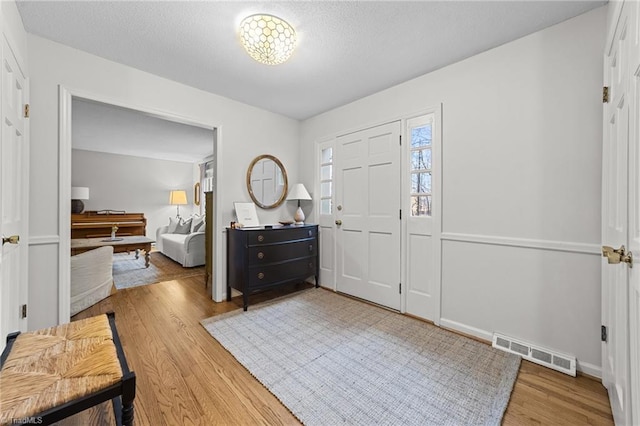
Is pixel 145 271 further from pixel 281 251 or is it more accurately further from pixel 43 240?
pixel 281 251

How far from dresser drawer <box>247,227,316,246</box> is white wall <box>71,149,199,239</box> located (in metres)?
5.40

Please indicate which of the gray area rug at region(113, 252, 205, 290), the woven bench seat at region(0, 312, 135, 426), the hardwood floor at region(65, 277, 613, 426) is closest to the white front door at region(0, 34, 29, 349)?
the woven bench seat at region(0, 312, 135, 426)

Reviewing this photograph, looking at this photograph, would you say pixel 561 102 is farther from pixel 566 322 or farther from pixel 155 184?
pixel 155 184

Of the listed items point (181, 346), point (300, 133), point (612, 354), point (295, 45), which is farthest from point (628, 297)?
point (300, 133)

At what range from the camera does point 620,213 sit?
1.25 meters

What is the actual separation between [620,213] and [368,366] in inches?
63.0

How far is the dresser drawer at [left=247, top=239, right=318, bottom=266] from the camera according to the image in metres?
2.82

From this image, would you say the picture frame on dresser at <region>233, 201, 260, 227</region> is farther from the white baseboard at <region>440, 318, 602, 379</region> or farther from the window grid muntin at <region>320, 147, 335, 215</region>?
the white baseboard at <region>440, 318, 602, 379</region>

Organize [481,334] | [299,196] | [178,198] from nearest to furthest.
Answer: [481,334]
[299,196]
[178,198]

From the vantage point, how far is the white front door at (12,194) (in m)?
1.43

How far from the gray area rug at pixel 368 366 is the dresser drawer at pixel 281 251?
540 mm

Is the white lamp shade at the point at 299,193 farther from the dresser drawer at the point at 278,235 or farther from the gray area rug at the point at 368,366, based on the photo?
the gray area rug at the point at 368,366

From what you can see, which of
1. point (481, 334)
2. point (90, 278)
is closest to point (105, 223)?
point (90, 278)

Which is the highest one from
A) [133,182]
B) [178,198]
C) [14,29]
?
[14,29]
